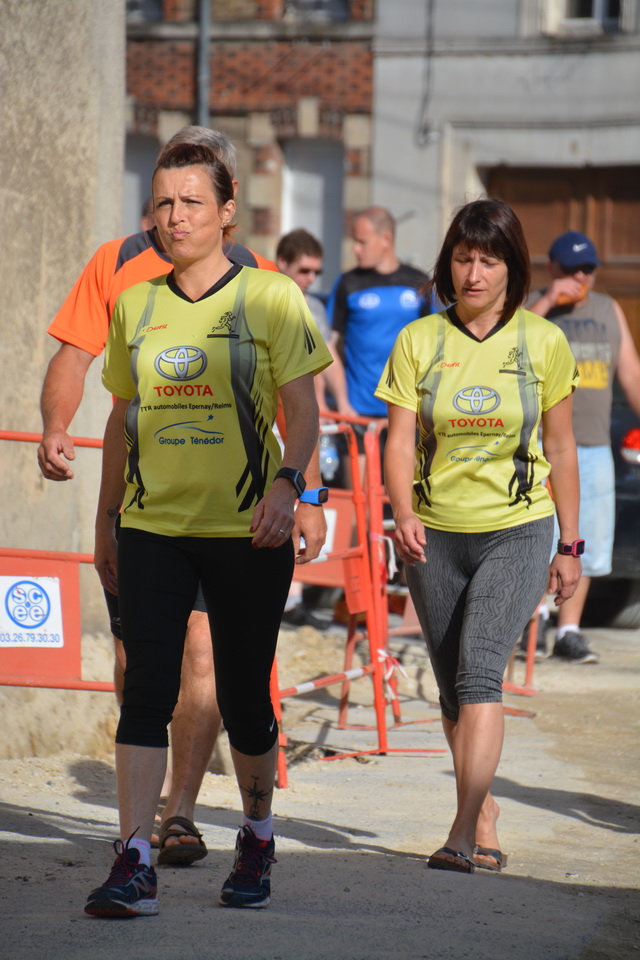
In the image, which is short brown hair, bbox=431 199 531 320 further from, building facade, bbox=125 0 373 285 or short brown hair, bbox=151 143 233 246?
building facade, bbox=125 0 373 285

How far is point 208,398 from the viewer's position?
3393 millimetres

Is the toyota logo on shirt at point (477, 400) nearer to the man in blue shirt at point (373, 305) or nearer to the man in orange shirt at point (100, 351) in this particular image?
the man in orange shirt at point (100, 351)

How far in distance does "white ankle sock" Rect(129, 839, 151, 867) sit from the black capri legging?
9.2 inches

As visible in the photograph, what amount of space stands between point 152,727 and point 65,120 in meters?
3.54

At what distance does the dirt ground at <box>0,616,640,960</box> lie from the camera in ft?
10.3

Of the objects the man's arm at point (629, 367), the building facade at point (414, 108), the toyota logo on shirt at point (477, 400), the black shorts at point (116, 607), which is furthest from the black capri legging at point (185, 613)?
the building facade at point (414, 108)

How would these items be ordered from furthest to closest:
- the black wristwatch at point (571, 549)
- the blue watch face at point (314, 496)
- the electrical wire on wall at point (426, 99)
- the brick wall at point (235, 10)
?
the brick wall at point (235, 10) < the electrical wire on wall at point (426, 99) < the black wristwatch at point (571, 549) < the blue watch face at point (314, 496)

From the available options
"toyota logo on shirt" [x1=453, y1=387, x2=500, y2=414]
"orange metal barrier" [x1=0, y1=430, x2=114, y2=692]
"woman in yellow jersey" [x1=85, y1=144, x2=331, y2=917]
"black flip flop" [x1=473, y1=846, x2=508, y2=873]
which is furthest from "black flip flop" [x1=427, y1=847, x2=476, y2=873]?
"orange metal barrier" [x1=0, y1=430, x2=114, y2=692]

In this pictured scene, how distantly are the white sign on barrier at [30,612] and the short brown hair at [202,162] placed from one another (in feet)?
6.38

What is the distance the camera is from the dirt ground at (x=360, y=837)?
10.3 feet

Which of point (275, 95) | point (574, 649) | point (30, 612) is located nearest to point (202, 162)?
point (30, 612)

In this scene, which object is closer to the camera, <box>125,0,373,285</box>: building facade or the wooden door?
the wooden door

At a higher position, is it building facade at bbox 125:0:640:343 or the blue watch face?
building facade at bbox 125:0:640:343

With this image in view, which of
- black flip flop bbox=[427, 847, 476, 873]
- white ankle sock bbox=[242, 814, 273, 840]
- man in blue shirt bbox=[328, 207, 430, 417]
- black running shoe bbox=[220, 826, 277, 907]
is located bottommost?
black flip flop bbox=[427, 847, 476, 873]
